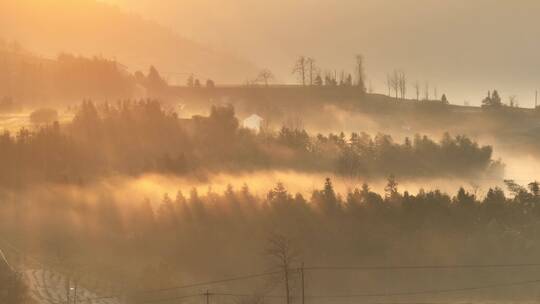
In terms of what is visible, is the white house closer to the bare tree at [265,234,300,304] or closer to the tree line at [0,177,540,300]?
the tree line at [0,177,540,300]

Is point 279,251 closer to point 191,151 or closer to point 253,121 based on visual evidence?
point 191,151

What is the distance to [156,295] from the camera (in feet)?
183

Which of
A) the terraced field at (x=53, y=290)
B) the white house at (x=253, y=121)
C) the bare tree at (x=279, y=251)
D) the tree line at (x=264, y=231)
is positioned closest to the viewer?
the terraced field at (x=53, y=290)

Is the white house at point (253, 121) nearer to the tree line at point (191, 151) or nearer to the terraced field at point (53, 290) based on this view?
the tree line at point (191, 151)

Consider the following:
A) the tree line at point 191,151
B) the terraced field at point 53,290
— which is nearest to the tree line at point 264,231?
the terraced field at point 53,290

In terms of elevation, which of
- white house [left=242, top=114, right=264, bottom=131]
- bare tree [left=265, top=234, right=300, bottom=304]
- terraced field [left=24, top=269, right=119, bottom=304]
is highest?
white house [left=242, top=114, right=264, bottom=131]

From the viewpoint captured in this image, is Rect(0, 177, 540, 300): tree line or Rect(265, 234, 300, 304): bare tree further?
Rect(0, 177, 540, 300): tree line

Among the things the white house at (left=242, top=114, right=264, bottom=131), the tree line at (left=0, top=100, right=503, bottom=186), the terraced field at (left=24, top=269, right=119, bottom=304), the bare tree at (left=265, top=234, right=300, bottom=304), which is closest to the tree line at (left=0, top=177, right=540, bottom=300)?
the bare tree at (left=265, top=234, right=300, bottom=304)

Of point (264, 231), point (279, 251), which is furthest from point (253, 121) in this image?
point (279, 251)

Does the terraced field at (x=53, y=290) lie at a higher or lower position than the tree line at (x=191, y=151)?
lower

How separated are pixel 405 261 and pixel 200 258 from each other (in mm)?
17434

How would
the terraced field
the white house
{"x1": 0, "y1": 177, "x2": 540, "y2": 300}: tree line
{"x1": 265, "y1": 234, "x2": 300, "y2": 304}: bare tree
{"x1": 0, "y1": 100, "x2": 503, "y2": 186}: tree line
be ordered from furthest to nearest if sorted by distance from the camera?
the white house < {"x1": 0, "y1": 100, "x2": 503, "y2": 186}: tree line < {"x1": 0, "y1": 177, "x2": 540, "y2": 300}: tree line < {"x1": 265, "y1": 234, "x2": 300, "y2": 304}: bare tree < the terraced field

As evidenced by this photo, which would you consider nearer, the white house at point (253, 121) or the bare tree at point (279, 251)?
the bare tree at point (279, 251)

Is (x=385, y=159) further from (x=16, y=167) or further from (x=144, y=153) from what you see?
(x=16, y=167)
